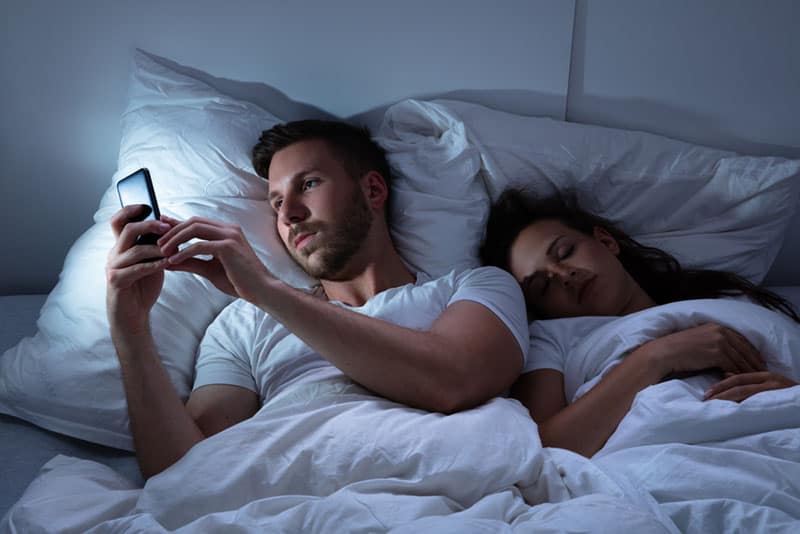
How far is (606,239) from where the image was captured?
4.89 feet

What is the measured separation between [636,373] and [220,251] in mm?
660

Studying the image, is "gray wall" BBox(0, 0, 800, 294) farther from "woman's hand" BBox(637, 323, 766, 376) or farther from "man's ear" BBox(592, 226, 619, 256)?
"woman's hand" BBox(637, 323, 766, 376)

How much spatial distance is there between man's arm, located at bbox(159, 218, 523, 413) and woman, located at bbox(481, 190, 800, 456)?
6.7 inches

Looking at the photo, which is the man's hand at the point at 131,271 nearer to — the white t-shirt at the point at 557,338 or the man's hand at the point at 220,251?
the man's hand at the point at 220,251

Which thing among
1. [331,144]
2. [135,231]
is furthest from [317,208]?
[135,231]

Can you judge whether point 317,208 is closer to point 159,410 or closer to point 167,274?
point 167,274

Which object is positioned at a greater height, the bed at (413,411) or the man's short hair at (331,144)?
the man's short hair at (331,144)

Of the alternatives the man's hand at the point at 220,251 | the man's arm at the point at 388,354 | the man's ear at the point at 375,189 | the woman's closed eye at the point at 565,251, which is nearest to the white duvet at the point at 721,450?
the man's arm at the point at 388,354

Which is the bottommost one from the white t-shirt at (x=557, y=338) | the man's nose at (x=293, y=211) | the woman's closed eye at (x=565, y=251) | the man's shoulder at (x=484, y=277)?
the white t-shirt at (x=557, y=338)

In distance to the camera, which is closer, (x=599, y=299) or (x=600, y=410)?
(x=600, y=410)

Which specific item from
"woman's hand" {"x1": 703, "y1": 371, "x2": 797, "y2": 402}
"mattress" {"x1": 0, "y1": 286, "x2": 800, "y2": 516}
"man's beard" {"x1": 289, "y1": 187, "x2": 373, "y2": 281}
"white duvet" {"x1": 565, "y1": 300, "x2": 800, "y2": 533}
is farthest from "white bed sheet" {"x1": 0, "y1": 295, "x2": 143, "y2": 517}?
"woman's hand" {"x1": 703, "y1": 371, "x2": 797, "y2": 402}

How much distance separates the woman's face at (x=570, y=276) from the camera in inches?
53.6

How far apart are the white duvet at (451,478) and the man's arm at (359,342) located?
4 centimetres

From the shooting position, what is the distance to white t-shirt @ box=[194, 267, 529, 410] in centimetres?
119
